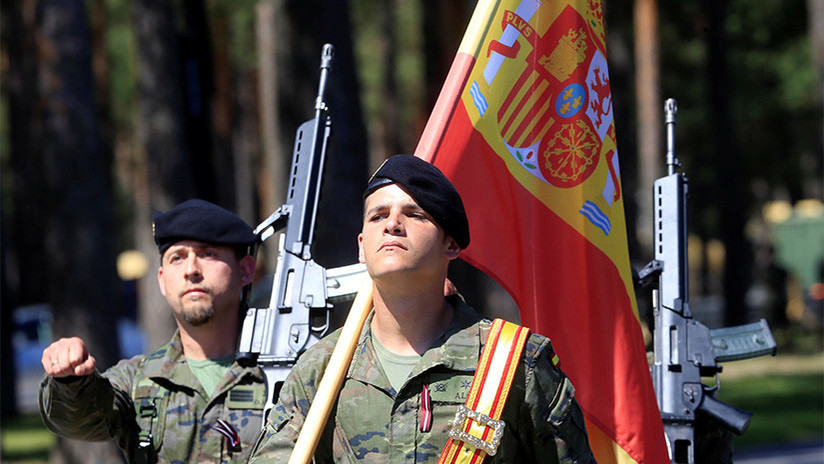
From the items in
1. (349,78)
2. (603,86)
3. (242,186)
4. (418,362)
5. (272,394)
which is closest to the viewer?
(418,362)

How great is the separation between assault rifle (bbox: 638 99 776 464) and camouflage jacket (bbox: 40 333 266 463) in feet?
5.22

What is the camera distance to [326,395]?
10.6ft

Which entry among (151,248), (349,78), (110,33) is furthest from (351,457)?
(110,33)

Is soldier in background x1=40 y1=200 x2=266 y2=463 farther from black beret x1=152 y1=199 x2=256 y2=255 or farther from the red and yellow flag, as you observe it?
the red and yellow flag

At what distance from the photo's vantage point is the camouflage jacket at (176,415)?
438cm

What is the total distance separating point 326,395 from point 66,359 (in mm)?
1090

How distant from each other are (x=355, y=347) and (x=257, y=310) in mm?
1267

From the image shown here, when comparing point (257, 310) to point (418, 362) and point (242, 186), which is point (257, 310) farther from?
point (242, 186)

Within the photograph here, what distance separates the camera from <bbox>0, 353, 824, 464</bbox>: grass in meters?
13.8

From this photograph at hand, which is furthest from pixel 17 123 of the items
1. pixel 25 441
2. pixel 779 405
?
pixel 779 405

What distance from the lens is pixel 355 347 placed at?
11.2 feet

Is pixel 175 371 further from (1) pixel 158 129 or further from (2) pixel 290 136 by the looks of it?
(1) pixel 158 129

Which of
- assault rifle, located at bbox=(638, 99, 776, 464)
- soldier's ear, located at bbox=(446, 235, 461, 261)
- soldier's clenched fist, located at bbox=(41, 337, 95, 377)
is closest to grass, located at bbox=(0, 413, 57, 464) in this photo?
soldier's clenched fist, located at bbox=(41, 337, 95, 377)

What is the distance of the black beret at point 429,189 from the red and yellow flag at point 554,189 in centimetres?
100
